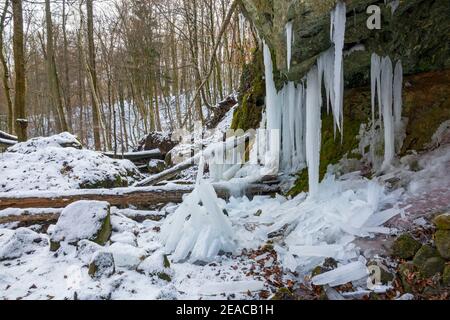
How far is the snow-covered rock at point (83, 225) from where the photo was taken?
13.3ft

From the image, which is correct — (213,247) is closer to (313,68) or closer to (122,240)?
(122,240)

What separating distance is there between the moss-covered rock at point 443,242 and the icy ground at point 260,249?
0.54 metres

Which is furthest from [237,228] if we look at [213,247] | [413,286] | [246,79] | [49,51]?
[49,51]

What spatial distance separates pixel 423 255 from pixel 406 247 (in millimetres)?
174

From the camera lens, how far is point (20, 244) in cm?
416

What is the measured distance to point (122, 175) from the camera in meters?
7.01

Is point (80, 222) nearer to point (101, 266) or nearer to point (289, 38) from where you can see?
point (101, 266)

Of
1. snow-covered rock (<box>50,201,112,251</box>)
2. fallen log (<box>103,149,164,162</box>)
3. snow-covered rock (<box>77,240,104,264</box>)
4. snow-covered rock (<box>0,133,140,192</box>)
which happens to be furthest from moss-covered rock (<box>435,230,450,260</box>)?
fallen log (<box>103,149,164,162</box>)

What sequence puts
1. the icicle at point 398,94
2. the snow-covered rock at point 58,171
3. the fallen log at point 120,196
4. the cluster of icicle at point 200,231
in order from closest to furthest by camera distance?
the cluster of icicle at point 200,231 < the icicle at point 398,94 < the fallen log at point 120,196 < the snow-covered rock at point 58,171

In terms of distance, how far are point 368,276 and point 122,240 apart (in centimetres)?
291

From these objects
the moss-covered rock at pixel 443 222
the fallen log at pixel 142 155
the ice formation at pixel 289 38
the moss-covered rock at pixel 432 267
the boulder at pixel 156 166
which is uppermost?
the ice formation at pixel 289 38

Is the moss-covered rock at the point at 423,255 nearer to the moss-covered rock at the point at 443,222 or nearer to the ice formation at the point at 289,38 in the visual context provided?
the moss-covered rock at the point at 443,222

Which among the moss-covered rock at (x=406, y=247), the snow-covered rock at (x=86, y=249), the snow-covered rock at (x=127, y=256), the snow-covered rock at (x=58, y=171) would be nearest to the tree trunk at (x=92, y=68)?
the snow-covered rock at (x=58, y=171)

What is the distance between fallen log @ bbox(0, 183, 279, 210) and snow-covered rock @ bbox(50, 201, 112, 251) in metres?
1.09
